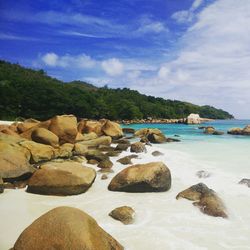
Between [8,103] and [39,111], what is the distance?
5.43m

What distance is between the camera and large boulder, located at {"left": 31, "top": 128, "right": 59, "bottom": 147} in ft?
42.5

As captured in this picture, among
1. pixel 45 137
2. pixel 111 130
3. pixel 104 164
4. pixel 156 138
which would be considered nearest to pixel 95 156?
pixel 104 164

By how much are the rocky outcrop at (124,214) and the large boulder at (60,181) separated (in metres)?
1.66

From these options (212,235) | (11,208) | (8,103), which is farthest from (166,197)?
(8,103)

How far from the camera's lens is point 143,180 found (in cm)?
771

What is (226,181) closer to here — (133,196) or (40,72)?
(133,196)

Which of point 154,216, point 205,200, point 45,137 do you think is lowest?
point 154,216

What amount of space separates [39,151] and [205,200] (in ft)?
22.6

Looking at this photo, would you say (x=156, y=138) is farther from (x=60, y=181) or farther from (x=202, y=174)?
(x=60, y=181)

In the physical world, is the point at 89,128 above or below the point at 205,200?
above

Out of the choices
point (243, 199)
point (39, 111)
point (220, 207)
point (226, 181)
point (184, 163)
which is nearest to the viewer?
point (220, 207)

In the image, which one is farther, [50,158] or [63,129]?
[63,129]

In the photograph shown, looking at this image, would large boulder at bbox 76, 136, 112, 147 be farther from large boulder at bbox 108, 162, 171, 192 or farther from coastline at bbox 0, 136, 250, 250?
large boulder at bbox 108, 162, 171, 192

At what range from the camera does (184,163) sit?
39.4ft
